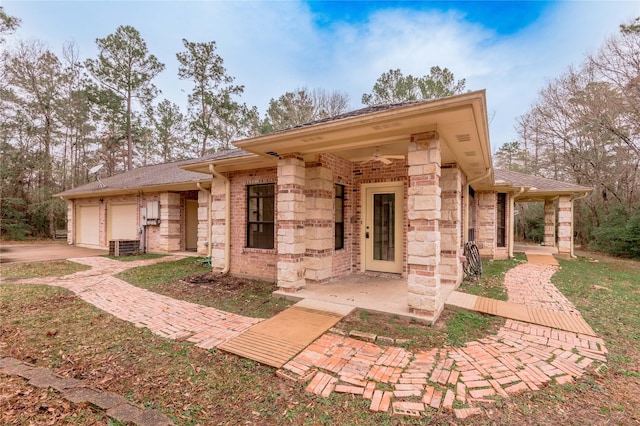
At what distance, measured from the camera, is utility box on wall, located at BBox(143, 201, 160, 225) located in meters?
10.9

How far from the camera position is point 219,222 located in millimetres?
6777

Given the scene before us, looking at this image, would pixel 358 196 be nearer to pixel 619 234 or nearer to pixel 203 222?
pixel 203 222

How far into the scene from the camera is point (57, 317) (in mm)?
4180

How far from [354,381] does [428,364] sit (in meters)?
0.84

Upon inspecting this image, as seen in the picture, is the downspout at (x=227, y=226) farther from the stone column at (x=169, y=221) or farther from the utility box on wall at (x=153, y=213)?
the utility box on wall at (x=153, y=213)

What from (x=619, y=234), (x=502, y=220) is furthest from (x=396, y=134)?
(x=619, y=234)

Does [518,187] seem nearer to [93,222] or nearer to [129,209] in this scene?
[129,209]

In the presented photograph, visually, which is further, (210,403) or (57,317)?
(57,317)

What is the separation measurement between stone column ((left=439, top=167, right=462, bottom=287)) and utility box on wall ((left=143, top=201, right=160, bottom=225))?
1028 centimetres

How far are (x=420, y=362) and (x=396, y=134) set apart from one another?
9.59 ft

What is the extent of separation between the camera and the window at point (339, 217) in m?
6.12

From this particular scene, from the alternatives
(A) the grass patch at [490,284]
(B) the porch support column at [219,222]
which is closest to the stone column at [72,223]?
(B) the porch support column at [219,222]

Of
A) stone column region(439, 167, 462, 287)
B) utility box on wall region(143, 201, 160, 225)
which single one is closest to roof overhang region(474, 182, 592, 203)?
stone column region(439, 167, 462, 287)

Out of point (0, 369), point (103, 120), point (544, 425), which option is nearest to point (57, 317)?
point (0, 369)
